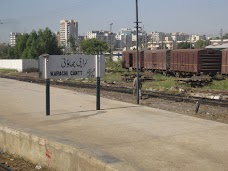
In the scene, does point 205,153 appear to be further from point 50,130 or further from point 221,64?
point 221,64

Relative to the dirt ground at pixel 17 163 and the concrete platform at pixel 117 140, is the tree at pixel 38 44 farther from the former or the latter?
the dirt ground at pixel 17 163

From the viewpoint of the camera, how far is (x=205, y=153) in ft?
19.5

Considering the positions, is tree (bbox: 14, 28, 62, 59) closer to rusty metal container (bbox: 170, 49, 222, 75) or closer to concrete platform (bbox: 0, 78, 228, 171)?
rusty metal container (bbox: 170, 49, 222, 75)

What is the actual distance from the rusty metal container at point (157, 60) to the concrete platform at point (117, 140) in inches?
1012

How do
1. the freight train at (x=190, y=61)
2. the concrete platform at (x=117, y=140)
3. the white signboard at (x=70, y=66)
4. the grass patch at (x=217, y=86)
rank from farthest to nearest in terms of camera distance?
the freight train at (x=190, y=61) → the grass patch at (x=217, y=86) → the white signboard at (x=70, y=66) → the concrete platform at (x=117, y=140)

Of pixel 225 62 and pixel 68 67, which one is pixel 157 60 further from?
pixel 68 67

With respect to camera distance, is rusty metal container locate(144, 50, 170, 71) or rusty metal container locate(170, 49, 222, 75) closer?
rusty metal container locate(170, 49, 222, 75)

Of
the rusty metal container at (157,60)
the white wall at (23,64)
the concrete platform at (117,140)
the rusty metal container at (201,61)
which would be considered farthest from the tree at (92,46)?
the concrete platform at (117,140)

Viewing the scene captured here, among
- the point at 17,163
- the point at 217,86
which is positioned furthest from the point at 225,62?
the point at 17,163

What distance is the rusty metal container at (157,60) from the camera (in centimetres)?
3584

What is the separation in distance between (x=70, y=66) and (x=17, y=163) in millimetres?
4274

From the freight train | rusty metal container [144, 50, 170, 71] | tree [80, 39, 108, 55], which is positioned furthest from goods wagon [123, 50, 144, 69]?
tree [80, 39, 108, 55]

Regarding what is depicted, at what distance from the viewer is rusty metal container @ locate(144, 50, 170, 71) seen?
118ft

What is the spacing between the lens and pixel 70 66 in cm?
1066
